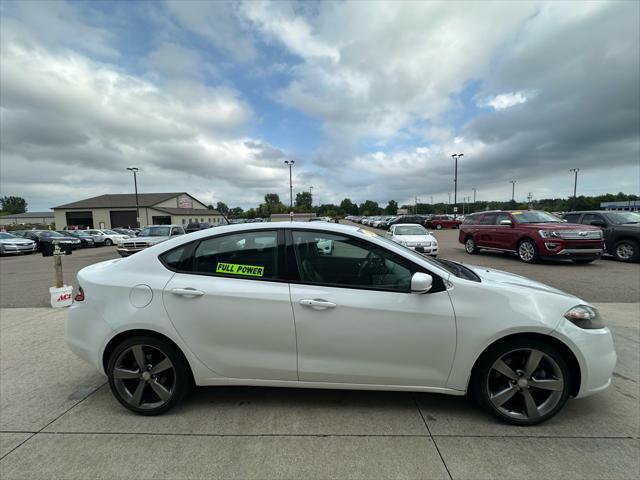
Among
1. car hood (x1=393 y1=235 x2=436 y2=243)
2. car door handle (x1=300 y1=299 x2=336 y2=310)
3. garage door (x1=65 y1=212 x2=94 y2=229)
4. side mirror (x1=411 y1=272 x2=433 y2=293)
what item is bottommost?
car hood (x1=393 y1=235 x2=436 y2=243)

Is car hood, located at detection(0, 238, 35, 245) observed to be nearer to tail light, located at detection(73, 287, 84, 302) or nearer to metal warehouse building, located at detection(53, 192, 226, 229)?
tail light, located at detection(73, 287, 84, 302)

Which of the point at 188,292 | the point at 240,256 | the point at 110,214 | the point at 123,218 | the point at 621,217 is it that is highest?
the point at 110,214

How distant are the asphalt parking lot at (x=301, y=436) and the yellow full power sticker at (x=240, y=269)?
1.18 meters

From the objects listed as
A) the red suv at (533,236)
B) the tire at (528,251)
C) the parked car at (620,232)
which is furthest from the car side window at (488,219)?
the parked car at (620,232)

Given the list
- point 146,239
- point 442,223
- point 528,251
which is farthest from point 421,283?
point 442,223

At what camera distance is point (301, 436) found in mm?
2346

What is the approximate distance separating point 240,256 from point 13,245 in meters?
24.6

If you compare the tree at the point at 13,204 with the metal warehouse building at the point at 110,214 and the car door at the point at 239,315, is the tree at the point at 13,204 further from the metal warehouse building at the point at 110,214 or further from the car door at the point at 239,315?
the car door at the point at 239,315

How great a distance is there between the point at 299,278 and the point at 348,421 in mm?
1209

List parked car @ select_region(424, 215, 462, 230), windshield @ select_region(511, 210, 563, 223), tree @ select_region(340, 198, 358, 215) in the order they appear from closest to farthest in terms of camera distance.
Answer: windshield @ select_region(511, 210, 563, 223) → parked car @ select_region(424, 215, 462, 230) → tree @ select_region(340, 198, 358, 215)

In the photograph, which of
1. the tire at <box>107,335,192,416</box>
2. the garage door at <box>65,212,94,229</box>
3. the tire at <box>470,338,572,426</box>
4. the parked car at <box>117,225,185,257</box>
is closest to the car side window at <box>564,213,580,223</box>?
the tire at <box>470,338,572,426</box>

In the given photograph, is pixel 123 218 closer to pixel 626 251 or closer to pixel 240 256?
pixel 240 256

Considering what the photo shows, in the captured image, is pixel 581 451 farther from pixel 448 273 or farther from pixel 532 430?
pixel 448 273

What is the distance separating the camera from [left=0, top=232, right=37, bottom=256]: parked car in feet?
62.5
